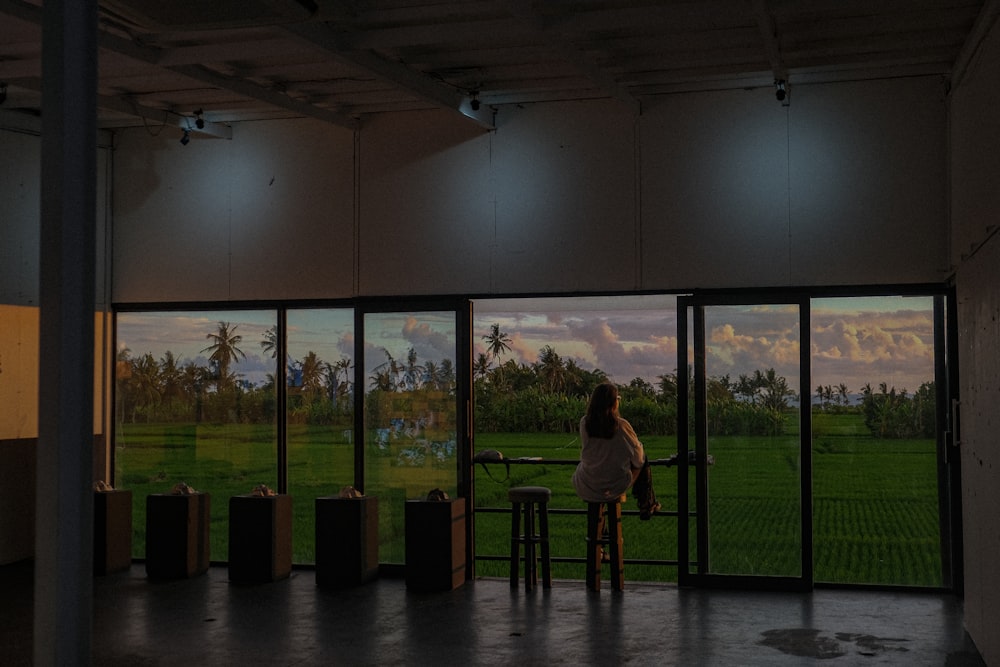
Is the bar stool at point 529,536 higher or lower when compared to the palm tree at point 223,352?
lower

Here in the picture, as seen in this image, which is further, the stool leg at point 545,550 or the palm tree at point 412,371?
the palm tree at point 412,371

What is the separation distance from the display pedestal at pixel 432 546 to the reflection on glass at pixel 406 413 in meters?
0.61

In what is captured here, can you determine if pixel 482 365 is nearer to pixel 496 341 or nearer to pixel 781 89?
pixel 496 341

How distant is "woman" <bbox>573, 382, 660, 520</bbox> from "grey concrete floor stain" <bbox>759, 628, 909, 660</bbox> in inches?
68.8

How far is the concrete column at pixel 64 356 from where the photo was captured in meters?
4.76

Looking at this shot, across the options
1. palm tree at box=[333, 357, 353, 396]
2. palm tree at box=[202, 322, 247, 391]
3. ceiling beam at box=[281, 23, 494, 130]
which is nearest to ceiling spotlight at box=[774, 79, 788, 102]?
ceiling beam at box=[281, 23, 494, 130]

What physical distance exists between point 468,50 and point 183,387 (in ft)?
16.0

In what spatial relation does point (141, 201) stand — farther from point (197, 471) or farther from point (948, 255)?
point (948, 255)

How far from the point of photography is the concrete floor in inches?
264

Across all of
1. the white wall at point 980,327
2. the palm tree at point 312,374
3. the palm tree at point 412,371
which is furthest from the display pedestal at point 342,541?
the white wall at point 980,327

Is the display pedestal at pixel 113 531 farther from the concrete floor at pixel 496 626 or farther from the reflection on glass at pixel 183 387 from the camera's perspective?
the reflection on glass at pixel 183 387

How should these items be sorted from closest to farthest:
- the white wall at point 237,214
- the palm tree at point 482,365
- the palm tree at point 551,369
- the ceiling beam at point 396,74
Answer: the ceiling beam at point 396,74, the white wall at point 237,214, the palm tree at point 551,369, the palm tree at point 482,365

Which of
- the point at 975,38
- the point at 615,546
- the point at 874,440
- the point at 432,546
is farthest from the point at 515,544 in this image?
the point at 874,440

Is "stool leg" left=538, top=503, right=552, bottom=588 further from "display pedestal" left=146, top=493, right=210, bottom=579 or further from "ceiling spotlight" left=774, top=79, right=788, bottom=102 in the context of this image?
"ceiling spotlight" left=774, top=79, right=788, bottom=102
